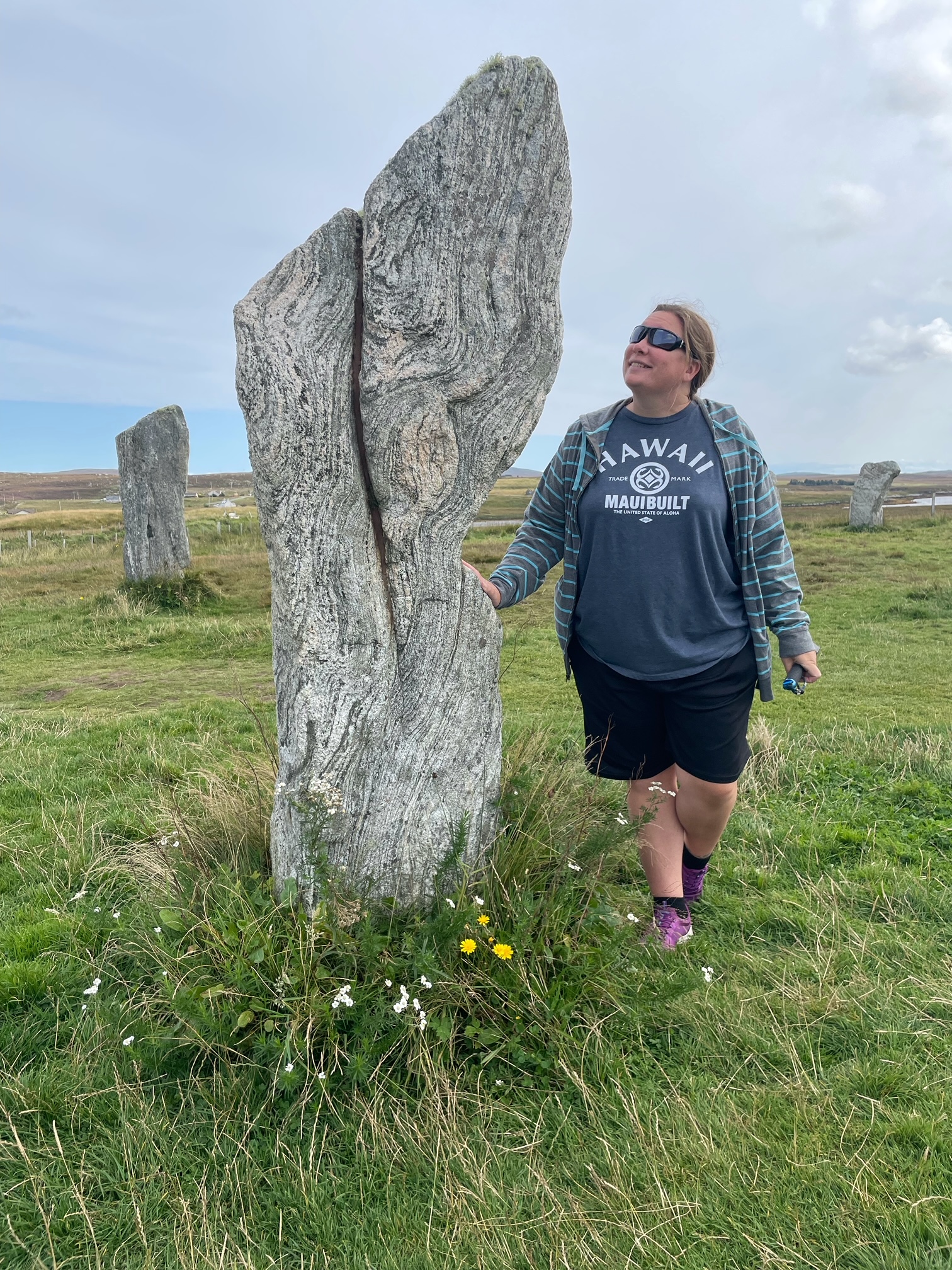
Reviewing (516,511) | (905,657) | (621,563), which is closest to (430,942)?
(621,563)

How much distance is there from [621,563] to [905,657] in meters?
7.81

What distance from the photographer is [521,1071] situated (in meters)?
2.75

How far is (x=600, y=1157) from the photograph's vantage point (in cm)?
242

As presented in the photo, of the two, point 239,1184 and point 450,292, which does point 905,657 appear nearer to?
point 450,292

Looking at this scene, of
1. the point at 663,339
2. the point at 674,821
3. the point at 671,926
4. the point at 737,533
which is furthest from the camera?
the point at 674,821

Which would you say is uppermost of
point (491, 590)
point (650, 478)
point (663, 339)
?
point (663, 339)

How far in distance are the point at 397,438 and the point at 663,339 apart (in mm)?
1088

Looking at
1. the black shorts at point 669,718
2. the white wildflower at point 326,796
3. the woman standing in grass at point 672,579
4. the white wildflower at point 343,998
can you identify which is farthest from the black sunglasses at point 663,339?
the white wildflower at point 343,998

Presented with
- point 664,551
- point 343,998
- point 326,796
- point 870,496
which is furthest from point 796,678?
point 870,496

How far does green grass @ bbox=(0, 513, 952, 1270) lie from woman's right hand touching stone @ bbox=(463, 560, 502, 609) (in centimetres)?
84

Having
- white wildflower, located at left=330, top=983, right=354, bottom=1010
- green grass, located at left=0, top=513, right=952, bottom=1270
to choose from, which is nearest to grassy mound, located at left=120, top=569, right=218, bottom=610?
green grass, located at left=0, top=513, right=952, bottom=1270

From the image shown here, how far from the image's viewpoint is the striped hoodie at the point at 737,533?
322cm

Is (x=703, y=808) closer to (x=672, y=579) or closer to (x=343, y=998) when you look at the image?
(x=672, y=579)

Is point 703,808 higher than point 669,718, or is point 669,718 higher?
point 669,718
